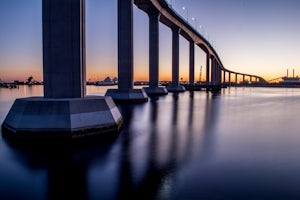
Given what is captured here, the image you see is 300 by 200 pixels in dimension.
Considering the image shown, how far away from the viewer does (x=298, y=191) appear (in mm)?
6527

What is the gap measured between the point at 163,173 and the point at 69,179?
2725 millimetres

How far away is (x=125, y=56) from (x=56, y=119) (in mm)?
24163

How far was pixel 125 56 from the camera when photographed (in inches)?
1407

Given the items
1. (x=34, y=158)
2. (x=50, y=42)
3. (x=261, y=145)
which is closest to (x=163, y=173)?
(x=34, y=158)

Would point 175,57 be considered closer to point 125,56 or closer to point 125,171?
point 125,56

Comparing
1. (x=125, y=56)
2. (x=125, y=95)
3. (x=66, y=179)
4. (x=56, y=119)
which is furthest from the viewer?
(x=125, y=56)

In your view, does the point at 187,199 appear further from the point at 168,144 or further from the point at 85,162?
the point at 168,144

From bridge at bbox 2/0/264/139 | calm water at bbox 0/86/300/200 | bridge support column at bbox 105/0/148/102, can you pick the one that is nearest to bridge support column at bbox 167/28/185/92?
bridge support column at bbox 105/0/148/102

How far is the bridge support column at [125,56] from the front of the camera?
34812 millimetres

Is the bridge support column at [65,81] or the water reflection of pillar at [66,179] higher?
the bridge support column at [65,81]

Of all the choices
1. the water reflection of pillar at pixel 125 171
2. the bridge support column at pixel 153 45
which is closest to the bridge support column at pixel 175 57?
the bridge support column at pixel 153 45

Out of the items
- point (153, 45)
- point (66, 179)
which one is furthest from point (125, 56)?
point (66, 179)

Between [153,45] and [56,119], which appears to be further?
[153,45]

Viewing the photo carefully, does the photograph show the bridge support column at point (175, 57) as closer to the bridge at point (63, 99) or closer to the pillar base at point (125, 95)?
the pillar base at point (125, 95)
